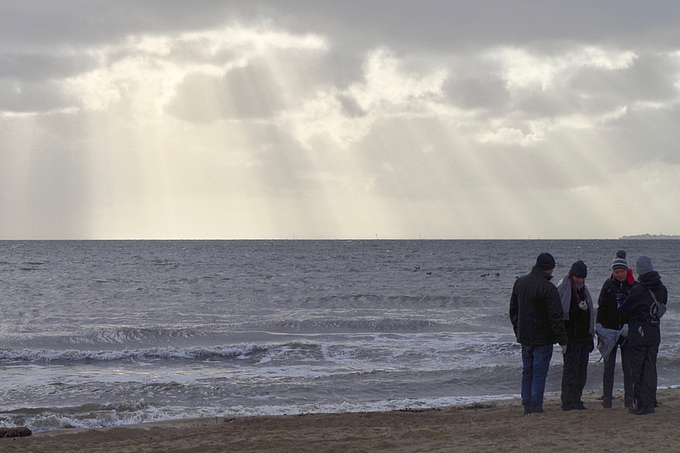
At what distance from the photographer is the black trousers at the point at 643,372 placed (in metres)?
7.62

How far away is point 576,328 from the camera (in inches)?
312

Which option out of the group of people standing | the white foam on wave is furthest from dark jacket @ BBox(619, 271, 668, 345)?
the white foam on wave

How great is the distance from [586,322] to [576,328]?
0.13 m

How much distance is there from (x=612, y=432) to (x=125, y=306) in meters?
21.8

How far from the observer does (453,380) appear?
38.6ft

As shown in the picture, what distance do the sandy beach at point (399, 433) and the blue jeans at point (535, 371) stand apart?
0.21 m

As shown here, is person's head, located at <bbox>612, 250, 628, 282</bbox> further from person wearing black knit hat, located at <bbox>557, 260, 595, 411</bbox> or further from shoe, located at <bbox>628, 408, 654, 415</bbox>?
shoe, located at <bbox>628, 408, 654, 415</bbox>

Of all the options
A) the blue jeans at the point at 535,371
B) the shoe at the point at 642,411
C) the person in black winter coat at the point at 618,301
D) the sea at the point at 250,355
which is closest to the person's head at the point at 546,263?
the person in black winter coat at the point at 618,301

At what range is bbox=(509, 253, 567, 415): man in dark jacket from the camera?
25.0 ft

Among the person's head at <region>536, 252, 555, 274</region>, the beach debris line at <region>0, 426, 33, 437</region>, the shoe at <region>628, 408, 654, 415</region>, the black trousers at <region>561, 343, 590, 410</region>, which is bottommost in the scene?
the beach debris line at <region>0, 426, 33, 437</region>

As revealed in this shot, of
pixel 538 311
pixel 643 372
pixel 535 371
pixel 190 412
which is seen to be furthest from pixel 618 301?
pixel 190 412

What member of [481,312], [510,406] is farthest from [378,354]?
[481,312]

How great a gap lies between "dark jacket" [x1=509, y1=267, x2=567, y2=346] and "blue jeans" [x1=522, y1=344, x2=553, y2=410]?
133 mm

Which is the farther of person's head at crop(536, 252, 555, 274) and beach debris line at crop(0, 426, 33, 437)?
beach debris line at crop(0, 426, 33, 437)
